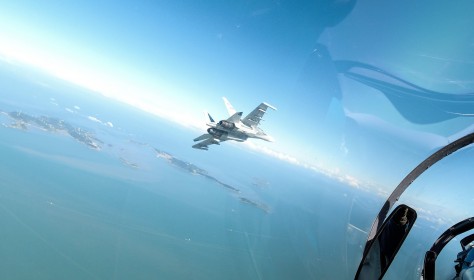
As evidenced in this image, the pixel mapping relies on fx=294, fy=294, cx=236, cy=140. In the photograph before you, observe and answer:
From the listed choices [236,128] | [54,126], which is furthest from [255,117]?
[54,126]

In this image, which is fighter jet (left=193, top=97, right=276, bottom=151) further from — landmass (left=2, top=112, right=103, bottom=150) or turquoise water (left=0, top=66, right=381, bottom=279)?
landmass (left=2, top=112, right=103, bottom=150)

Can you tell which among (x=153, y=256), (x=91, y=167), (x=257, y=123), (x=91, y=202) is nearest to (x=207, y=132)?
(x=257, y=123)

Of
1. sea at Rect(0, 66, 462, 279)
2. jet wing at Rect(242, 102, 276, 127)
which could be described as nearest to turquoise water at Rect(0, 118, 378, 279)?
sea at Rect(0, 66, 462, 279)

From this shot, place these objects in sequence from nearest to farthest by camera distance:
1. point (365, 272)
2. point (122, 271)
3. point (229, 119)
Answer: point (365, 272)
point (229, 119)
point (122, 271)

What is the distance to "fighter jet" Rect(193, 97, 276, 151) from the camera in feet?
45.9

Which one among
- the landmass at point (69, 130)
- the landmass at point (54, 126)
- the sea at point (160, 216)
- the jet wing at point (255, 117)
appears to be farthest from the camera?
the landmass at point (54, 126)

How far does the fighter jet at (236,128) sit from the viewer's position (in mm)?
13977

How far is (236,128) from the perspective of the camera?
14.2 m

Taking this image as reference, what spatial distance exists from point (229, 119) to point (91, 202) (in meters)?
71.6

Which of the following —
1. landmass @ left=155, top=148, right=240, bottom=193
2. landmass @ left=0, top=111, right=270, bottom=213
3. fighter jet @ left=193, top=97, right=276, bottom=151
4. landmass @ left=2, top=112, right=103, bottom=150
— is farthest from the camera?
landmass @ left=2, top=112, right=103, bottom=150

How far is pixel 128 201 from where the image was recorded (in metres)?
81.9

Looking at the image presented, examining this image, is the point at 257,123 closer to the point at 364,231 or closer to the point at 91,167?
the point at 364,231

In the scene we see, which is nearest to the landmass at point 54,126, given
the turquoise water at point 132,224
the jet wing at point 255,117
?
the turquoise water at point 132,224

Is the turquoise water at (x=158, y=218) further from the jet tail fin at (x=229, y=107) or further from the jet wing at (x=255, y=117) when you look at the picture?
the jet tail fin at (x=229, y=107)
